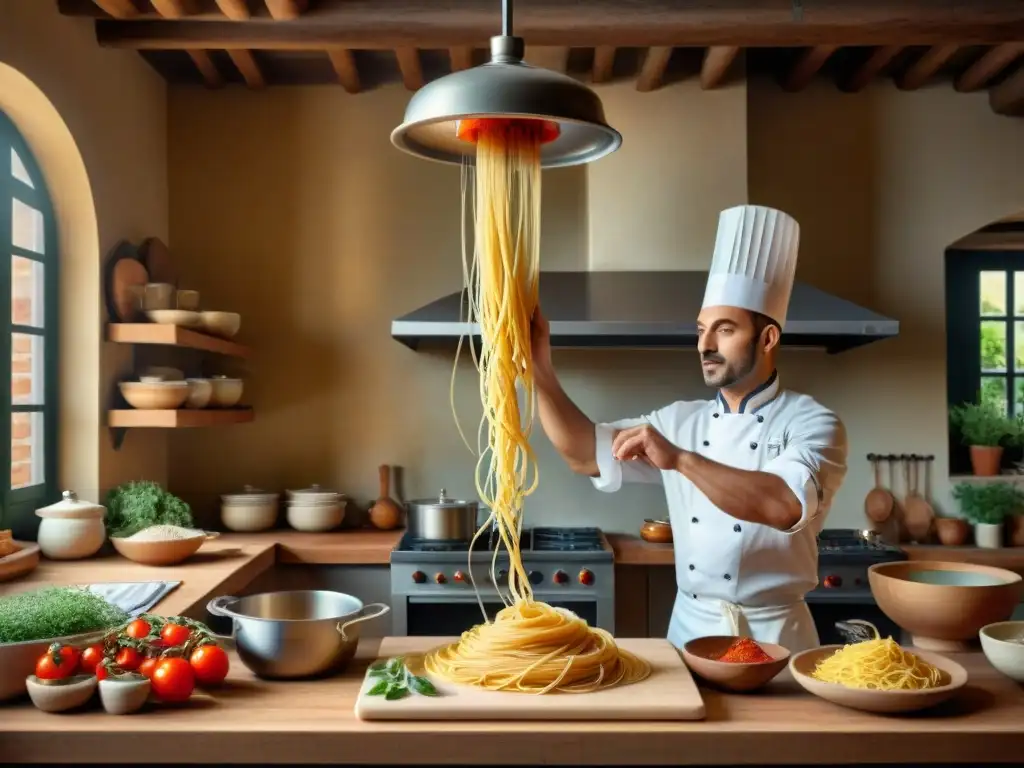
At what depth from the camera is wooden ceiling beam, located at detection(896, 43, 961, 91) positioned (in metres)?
3.88

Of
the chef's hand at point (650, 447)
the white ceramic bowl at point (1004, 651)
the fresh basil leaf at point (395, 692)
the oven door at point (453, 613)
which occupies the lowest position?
the oven door at point (453, 613)

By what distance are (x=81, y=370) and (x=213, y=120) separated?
57.4 inches

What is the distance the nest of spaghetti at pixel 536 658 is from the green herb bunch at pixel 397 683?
3.0 inches

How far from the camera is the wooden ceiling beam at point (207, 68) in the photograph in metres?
3.93

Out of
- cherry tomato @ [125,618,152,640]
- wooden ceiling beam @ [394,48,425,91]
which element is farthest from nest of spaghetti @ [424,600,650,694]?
Result: wooden ceiling beam @ [394,48,425,91]

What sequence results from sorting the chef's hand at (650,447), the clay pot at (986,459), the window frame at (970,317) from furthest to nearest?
the window frame at (970,317) < the clay pot at (986,459) < the chef's hand at (650,447)

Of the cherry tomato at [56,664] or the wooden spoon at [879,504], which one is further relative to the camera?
the wooden spoon at [879,504]

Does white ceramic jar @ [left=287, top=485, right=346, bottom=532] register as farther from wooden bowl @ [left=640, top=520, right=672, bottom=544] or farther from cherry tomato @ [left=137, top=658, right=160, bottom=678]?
cherry tomato @ [left=137, top=658, right=160, bottom=678]

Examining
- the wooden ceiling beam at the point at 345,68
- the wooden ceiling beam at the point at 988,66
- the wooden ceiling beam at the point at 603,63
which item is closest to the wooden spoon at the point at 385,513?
the wooden ceiling beam at the point at 345,68

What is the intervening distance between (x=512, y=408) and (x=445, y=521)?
2.05 meters

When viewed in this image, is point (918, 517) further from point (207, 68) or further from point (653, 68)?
point (207, 68)

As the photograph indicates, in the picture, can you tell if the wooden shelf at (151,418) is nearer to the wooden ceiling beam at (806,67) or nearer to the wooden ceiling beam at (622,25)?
the wooden ceiling beam at (622,25)

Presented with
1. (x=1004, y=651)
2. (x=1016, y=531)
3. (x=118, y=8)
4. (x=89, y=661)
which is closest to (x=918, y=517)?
(x=1016, y=531)

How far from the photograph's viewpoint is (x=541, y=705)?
5.50ft
